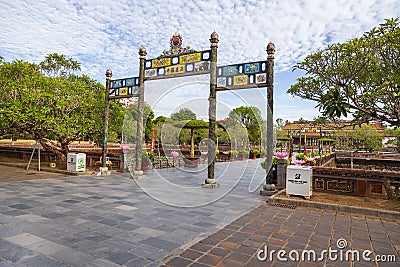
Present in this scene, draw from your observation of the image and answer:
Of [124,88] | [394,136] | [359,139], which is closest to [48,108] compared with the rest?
[124,88]

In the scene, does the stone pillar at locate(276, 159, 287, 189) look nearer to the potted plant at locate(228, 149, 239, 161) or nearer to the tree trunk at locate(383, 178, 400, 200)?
the tree trunk at locate(383, 178, 400, 200)

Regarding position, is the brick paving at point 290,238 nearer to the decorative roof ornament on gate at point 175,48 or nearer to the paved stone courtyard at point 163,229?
the paved stone courtyard at point 163,229

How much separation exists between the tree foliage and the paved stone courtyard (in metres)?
4.81

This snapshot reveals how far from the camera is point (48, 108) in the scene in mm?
11484

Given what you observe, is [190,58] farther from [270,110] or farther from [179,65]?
[270,110]

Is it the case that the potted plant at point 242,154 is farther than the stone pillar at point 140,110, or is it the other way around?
the potted plant at point 242,154

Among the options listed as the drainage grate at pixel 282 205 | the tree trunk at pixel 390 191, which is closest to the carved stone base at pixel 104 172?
the drainage grate at pixel 282 205

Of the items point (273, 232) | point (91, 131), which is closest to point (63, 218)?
point (273, 232)

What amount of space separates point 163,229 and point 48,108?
9527mm

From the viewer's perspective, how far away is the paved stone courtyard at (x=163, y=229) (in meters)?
3.41

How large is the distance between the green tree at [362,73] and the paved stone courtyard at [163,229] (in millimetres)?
2953

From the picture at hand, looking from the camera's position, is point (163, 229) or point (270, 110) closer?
point (163, 229)

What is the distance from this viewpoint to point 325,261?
3.39 m

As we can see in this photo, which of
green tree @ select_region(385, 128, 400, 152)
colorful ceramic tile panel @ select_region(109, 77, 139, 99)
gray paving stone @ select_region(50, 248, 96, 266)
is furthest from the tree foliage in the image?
green tree @ select_region(385, 128, 400, 152)
